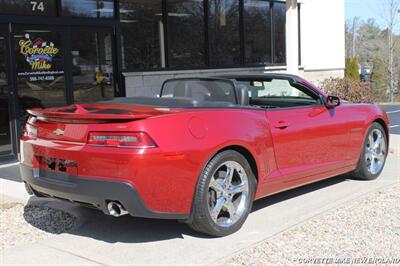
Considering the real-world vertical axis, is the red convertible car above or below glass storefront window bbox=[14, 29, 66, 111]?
below

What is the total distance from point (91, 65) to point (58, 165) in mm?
5449

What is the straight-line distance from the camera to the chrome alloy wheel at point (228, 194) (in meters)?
4.61

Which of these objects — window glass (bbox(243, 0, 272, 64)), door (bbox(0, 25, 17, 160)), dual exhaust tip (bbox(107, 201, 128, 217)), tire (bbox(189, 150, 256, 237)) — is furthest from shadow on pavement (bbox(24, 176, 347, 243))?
window glass (bbox(243, 0, 272, 64))

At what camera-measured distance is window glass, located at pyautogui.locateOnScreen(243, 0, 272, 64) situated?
13.0 metres

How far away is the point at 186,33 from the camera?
1149cm

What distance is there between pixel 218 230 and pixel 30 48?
5.53 meters

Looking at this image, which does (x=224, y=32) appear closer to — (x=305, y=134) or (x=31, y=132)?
(x=305, y=134)

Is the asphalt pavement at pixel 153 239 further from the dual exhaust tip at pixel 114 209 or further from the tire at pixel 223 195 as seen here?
the dual exhaust tip at pixel 114 209

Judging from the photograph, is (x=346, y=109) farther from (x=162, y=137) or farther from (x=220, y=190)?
(x=162, y=137)

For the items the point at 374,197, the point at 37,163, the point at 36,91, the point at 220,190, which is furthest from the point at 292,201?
the point at 36,91

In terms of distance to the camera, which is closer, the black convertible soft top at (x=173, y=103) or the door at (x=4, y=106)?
the black convertible soft top at (x=173, y=103)

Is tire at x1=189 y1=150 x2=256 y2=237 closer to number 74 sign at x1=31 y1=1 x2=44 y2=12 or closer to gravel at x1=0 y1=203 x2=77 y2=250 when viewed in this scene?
gravel at x1=0 y1=203 x2=77 y2=250

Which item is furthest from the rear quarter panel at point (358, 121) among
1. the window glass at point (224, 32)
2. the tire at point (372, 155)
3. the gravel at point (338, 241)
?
the window glass at point (224, 32)

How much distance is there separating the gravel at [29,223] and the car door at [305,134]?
2.15m
